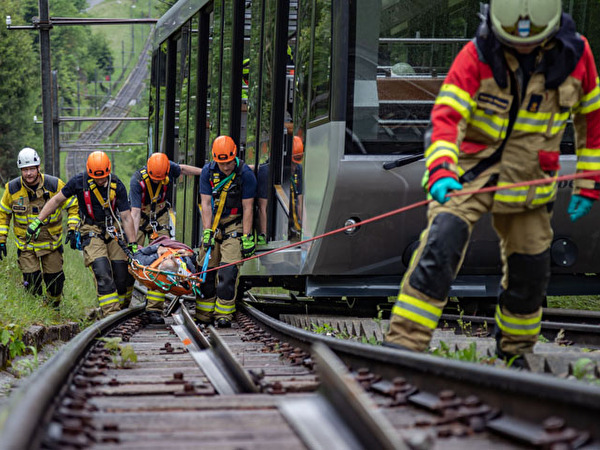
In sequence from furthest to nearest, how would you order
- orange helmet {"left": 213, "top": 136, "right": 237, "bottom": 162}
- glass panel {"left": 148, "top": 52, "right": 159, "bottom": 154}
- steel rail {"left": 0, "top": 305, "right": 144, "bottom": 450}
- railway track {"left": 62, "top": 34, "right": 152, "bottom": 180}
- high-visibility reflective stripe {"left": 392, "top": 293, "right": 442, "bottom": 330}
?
railway track {"left": 62, "top": 34, "right": 152, "bottom": 180} < glass panel {"left": 148, "top": 52, "right": 159, "bottom": 154} < orange helmet {"left": 213, "top": 136, "right": 237, "bottom": 162} < high-visibility reflective stripe {"left": 392, "top": 293, "right": 442, "bottom": 330} < steel rail {"left": 0, "top": 305, "right": 144, "bottom": 450}

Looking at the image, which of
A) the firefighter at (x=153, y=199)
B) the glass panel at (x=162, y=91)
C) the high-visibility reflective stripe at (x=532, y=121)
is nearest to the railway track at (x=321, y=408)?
the high-visibility reflective stripe at (x=532, y=121)

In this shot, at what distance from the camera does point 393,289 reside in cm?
869

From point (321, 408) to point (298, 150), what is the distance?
5.10m

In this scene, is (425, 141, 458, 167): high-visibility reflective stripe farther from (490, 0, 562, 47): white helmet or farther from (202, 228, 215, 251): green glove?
(202, 228, 215, 251): green glove

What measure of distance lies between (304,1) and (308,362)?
11.9ft

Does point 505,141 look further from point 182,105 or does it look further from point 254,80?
point 182,105

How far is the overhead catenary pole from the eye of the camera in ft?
63.8

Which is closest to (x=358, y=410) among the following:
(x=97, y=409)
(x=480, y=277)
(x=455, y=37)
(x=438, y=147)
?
(x=97, y=409)

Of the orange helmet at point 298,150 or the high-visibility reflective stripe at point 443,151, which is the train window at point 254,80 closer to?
the orange helmet at point 298,150

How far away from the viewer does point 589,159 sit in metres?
5.06

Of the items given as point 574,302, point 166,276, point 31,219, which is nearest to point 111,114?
point 31,219

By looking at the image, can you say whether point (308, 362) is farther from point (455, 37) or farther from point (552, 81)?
point (455, 37)

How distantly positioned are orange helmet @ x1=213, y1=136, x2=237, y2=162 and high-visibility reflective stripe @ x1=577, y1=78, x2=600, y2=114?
17.3 ft

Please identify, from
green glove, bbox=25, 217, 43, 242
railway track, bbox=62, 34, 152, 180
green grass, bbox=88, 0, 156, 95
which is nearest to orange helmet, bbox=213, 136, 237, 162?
green glove, bbox=25, 217, 43, 242
